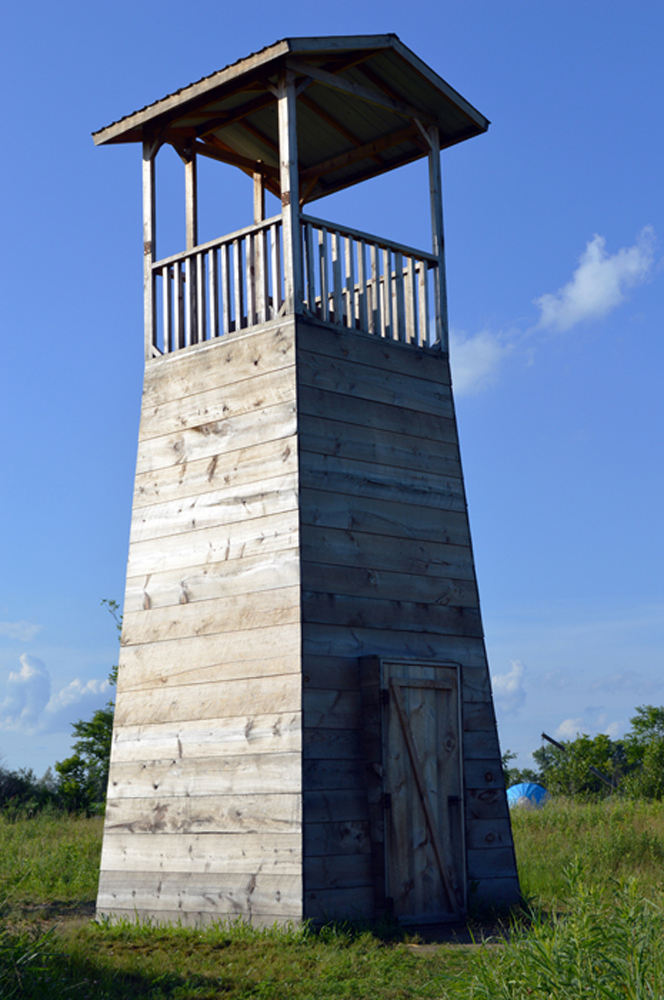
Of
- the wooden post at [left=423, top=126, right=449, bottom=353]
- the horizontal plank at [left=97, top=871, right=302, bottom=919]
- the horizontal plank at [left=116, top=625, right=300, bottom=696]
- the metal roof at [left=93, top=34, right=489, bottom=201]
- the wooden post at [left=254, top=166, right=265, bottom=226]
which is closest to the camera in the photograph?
the horizontal plank at [left=97, top=871, right=302, bottom=919]

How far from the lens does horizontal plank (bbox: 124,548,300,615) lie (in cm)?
968

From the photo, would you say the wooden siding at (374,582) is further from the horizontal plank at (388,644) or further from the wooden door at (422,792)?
the wooden door at (422,792)

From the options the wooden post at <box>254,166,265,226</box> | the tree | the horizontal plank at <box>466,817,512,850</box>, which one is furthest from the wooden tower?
the tree

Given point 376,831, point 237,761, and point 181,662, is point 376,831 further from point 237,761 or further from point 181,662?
point 181,662

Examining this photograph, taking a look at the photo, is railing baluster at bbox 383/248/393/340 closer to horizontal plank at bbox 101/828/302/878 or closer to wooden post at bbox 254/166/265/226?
wooden post at bbox 254/166/265/226

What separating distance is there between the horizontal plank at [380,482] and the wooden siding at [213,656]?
0.24m

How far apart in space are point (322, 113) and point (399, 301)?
8.46 ft

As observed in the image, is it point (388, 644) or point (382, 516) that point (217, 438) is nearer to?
point (382, 516)

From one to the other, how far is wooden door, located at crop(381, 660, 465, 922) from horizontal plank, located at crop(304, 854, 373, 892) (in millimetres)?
219

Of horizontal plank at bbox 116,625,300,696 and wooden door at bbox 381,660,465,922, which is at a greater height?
horizontal plank at bbox 116,625,300,696

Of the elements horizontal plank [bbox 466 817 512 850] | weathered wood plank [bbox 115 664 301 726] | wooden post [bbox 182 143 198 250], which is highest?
wooden post [bbox 182 143 198 250]

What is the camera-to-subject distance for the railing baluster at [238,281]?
10891mm

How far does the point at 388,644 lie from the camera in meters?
10.1

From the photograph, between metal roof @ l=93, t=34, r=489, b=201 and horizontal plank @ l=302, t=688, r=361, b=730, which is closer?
horizontal plank @ l=302, t=688, r=361, b=730
